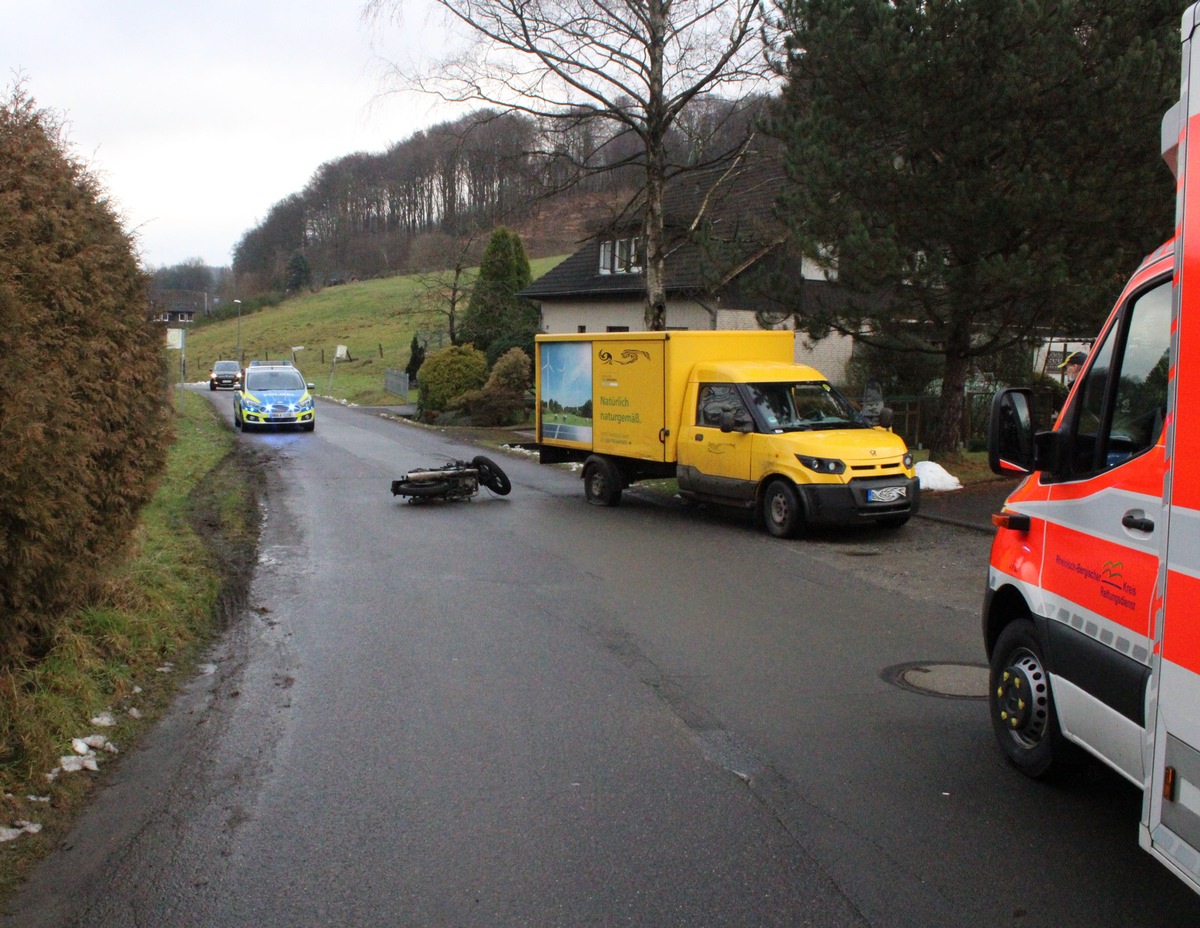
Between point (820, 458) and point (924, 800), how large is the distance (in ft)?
24.9

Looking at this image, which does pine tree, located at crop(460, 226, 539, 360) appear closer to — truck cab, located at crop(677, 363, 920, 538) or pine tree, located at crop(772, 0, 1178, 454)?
pine tree, located at crop(772, 0, 1178, 454)

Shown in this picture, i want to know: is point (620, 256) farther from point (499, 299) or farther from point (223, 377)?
point (223, 377)

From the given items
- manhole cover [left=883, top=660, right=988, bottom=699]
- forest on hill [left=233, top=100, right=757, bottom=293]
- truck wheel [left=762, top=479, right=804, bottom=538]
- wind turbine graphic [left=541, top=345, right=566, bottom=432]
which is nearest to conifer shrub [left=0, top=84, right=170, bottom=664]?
manhole cover [left=883, top=660, right=988, bottom=699]

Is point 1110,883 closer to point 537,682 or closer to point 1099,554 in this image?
point 1099,554

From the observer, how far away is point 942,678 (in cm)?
691

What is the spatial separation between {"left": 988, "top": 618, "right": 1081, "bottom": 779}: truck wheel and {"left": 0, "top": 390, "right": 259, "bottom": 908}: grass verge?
14.2ft

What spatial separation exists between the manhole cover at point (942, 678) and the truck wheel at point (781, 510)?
507cm

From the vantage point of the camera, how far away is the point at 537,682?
687 centimetres

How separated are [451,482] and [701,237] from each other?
5651mm

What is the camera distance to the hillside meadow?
2453 inches

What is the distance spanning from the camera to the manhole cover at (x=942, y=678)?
260 inches

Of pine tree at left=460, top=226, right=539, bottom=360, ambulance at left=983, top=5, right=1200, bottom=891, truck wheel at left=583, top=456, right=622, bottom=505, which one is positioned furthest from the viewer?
pine tree at left=460, top=226, right=539, bottom=360

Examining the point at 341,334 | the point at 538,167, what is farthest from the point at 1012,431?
the point at 341,334

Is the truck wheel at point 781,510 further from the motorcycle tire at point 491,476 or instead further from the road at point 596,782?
the motorcycle tire at point 491,476
